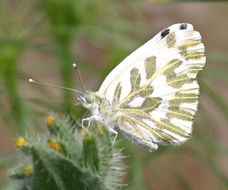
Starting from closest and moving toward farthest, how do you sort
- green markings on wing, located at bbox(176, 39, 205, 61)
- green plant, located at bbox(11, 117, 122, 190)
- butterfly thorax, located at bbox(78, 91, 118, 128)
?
1. green plant, located at bbox(11, 117, 122, 190)
2. butterfly thorax, located at bbox(78, 91, 118, 128)
3. green markings on wing, located at bbox(176, 39, 205, 61)

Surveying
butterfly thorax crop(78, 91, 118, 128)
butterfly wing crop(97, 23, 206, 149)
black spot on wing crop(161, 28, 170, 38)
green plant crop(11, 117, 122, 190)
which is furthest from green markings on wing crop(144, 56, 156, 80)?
green plant crop(11, 117, 122, 190)

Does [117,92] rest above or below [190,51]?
below

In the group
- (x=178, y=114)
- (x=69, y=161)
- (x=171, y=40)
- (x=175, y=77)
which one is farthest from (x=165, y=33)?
(x=69, y=161)

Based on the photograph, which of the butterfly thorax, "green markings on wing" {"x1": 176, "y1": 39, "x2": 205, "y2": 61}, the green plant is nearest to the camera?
the green plant

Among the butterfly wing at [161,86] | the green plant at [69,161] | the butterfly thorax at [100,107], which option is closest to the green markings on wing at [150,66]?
the butterfly wing at [161,86]

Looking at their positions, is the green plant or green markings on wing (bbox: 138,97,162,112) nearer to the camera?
the green plant

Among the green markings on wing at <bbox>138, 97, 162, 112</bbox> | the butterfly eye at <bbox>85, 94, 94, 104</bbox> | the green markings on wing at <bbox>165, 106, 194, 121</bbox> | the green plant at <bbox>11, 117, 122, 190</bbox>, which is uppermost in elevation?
the butterfly eye at <bbox>85, 94, 94, 104</bbox>

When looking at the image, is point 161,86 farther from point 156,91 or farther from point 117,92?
point 117,92

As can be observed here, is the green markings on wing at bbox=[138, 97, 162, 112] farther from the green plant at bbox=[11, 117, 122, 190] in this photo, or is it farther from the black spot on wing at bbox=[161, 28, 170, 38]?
the green plant at bbox=[11, 117, 122, 190]
